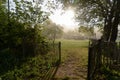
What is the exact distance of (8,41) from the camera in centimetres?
1535

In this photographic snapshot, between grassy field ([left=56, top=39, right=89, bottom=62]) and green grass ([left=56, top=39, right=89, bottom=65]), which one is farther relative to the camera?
grassy field ([left=56, top=39, right=89, bottom=62])

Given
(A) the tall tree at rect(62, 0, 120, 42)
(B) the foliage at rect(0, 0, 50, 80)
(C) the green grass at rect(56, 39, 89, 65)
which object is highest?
(A) the tall tree at rect(62, 0, 120, 42)

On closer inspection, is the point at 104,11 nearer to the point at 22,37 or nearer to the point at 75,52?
the point at 75,52

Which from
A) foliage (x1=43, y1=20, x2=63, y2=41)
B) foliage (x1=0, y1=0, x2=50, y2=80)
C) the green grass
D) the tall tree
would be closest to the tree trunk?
the tall tree

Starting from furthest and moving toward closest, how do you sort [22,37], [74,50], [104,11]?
[104,11] < [74,50] < [22,37]

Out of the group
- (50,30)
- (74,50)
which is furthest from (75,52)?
(50,30)

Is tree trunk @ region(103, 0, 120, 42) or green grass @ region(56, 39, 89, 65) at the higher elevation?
tree trunk @ region(103, 0, 120, 42)

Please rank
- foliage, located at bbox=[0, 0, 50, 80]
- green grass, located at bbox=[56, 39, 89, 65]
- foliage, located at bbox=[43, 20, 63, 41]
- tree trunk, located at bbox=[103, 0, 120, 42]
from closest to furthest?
1. foliage, located at bbox=[0, 0, 50, 80]
2. green grass, located at bbox=[56, 39, 89, 65]
3. foliage, located at bbox=[43, 20, 63, 41]
4. tree trunk, located at bbox=[103, 0, 120, 42]

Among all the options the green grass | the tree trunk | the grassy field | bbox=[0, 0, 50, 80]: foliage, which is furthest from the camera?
the tree trunk

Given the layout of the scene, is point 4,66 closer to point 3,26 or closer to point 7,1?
point 3,26

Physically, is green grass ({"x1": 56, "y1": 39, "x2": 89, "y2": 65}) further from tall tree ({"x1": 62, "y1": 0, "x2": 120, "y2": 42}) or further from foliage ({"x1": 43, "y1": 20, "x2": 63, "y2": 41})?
tall tree ({"x1": 62, "y1": 0, "x2": 120, "y2": 42})

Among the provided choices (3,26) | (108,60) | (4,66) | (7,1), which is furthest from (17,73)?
(7,1)

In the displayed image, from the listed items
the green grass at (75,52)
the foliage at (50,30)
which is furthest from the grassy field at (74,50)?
the foliage at (50,30)

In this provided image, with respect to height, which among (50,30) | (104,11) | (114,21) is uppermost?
(104,11)
